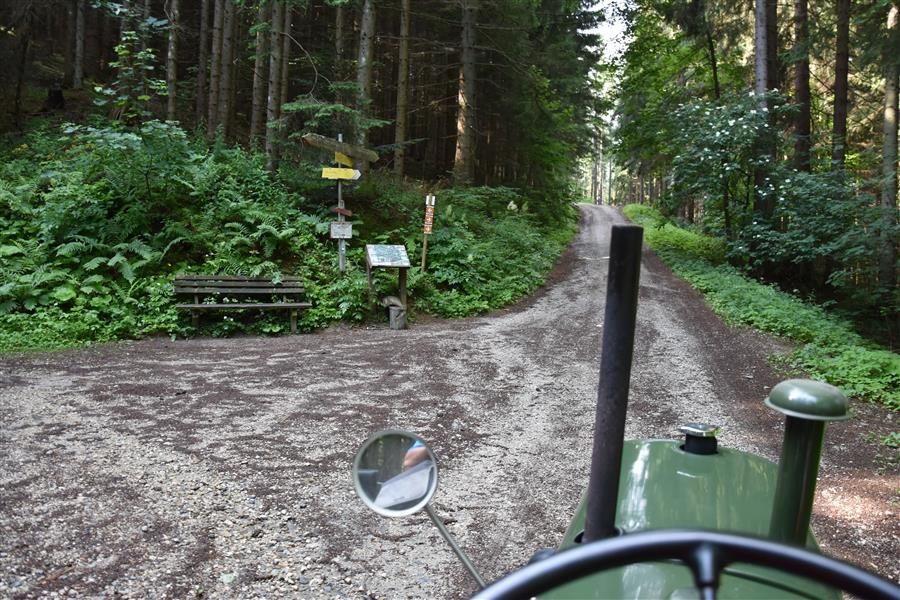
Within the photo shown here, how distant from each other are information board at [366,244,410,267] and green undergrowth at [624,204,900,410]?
669 cm

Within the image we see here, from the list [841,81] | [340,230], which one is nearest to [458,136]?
[340,230]

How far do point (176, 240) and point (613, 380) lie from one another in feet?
38.1

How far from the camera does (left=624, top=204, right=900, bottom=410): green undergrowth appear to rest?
295 inches

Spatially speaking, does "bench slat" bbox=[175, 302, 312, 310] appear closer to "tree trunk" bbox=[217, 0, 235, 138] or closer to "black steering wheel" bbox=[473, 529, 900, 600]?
"tree trunk" bbox=[217, 0, 235, 138]

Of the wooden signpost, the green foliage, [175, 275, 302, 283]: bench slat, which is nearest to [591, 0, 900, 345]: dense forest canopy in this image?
the wooden signpost

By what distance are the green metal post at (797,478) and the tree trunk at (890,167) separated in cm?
1297

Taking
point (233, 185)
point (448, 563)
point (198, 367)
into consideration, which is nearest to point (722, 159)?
point (233, 185)

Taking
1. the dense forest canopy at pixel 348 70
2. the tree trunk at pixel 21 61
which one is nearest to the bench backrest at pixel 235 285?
the dense forest canopy at pixel 348 70

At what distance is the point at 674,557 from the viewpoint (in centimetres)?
87

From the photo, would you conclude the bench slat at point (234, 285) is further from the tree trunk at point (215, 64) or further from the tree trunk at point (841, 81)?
the tree trunk at point (841, 81)

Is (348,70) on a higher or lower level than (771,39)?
lower

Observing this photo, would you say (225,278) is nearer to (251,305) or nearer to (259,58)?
(251,305)

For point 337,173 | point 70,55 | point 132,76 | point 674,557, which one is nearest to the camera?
point 674,557

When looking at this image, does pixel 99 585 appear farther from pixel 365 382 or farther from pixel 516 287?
pixel 516 287
